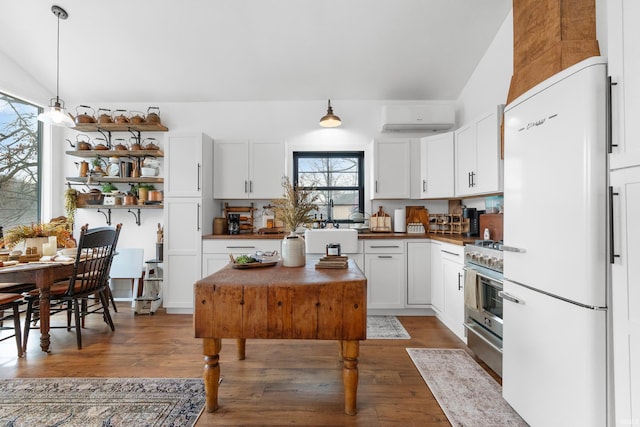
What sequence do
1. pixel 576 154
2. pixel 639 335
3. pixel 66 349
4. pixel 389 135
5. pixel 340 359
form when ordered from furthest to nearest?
pixel 389 135 → pixel 66 349 → pixel 340 359 → pixel 576 154 → pixel 639 335

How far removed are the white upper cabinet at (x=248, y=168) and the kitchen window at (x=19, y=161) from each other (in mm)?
2442

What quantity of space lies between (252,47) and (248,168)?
146cm

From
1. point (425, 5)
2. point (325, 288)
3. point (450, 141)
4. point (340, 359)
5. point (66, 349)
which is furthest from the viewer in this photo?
point (450, 141)

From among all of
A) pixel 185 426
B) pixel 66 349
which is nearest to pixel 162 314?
pixel 66 349

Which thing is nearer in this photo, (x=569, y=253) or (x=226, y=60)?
(x=569, y=253)

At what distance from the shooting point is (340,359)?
2.52 m

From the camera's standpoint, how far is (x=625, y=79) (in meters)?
1.25

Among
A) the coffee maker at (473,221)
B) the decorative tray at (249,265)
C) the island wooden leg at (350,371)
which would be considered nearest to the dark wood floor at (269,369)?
the island wooden leg at (350,371)

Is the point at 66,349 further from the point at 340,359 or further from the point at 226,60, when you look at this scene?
the point at 226,60

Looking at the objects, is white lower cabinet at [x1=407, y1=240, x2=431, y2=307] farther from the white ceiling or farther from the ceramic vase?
the white ceiling

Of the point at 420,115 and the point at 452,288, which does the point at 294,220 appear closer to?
the point at 452,288

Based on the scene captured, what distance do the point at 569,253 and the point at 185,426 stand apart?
2.22 m

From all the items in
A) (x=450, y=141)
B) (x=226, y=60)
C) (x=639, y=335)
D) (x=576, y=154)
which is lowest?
(x=639, y=335)

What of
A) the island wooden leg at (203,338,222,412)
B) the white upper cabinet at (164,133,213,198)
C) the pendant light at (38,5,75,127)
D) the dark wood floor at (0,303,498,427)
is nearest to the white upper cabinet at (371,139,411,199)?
the dark wood floor at (0,303,498,427)
